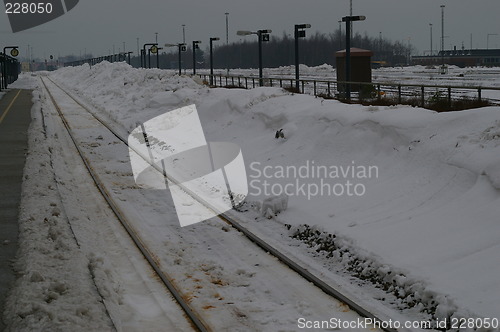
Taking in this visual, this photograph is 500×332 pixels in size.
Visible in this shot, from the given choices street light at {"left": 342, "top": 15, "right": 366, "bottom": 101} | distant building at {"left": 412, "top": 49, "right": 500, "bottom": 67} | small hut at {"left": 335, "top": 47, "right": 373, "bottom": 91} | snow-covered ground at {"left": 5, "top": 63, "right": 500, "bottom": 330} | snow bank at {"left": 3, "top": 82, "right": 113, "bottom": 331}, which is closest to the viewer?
snow bank at {"left": 3, "top": 82, "right": 113, "bottom": 331}

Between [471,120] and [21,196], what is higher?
[471,120]

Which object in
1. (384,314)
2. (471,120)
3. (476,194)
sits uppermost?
(471,120)

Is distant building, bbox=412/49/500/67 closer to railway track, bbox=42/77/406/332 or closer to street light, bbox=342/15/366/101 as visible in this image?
street light, bbox=342/15/366/101

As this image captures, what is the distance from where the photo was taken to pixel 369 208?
1195cm

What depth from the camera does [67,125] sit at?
98.7 ft

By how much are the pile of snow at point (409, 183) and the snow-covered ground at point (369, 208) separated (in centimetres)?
3

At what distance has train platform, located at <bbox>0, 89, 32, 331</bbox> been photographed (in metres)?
8.81

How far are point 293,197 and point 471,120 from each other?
405 centimetres

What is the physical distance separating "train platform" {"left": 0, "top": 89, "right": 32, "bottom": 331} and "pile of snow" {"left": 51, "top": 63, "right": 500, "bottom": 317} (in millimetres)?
5029

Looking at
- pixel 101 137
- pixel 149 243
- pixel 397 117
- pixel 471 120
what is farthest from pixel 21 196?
pixel 101 137

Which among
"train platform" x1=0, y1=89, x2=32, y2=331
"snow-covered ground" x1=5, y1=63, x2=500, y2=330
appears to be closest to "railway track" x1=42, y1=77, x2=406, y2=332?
"snow-covered ground" x1=5, y1=63, x2=500, y2=330

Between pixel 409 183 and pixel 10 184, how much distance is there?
9278 mm

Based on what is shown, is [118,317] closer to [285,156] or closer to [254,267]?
[254,267]

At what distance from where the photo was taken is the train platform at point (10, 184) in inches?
347
